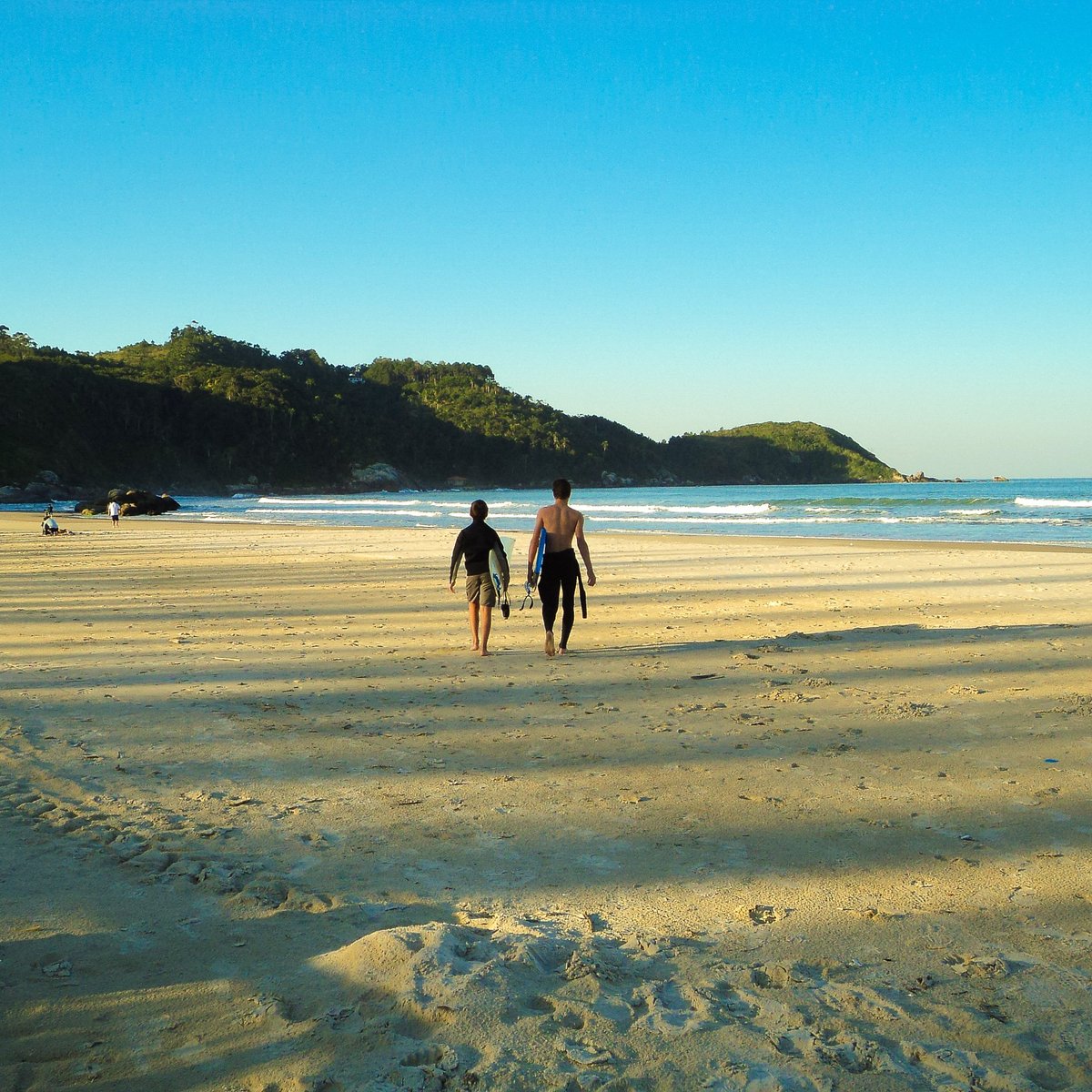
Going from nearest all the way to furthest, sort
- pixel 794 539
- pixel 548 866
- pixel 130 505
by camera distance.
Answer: pixel 548 866 → pixel 794 539 → pixel 130 505

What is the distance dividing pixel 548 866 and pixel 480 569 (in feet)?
16.5

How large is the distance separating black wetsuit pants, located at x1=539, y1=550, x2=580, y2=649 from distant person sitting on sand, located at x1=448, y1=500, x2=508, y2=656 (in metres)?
0.37

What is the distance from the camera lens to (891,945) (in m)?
3.14

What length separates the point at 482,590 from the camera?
864cm

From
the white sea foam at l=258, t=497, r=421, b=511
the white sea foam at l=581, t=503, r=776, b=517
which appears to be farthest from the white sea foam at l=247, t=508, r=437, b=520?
the white sea foam at l=581, t=503, r=776, b=517

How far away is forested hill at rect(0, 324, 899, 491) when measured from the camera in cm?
10181

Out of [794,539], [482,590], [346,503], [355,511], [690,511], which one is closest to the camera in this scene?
[482,590]

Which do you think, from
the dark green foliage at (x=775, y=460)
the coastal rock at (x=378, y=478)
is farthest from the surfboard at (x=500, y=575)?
the dark green foliage at (x=775, y=460)

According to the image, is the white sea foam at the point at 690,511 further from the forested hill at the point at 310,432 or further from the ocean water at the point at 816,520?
the forested hill at the point at 310,432

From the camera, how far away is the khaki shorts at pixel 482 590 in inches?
340

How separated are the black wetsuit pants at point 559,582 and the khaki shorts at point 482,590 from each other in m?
0.45

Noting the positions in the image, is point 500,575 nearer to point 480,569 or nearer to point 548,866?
point 480,569

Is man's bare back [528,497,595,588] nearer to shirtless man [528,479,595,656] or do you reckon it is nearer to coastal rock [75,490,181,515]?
shirtless man [528,479,595,656]

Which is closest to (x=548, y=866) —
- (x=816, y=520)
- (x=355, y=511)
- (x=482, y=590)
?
(x=482, y=590)
